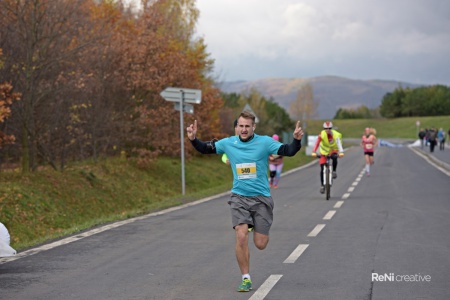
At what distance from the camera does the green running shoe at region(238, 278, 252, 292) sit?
24.2 feet

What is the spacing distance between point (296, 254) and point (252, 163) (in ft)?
8.07

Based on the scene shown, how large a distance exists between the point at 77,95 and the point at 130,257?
14785 millimetres

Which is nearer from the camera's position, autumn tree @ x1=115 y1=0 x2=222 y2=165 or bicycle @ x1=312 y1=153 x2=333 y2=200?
bicycle @ x1=312 y1=153 x2=333 y2=200

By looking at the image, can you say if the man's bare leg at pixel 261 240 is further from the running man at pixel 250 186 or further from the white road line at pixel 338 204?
the white road line at pixel 338 204

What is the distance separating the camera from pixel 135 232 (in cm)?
1243

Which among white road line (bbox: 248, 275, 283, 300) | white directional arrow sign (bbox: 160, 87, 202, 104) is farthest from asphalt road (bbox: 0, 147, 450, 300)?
white directional arrow sign (bbox: 160, 87, 202, 104)

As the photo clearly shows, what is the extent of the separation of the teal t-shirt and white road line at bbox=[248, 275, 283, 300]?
86 cm

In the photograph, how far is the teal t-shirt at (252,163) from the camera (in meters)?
7.69

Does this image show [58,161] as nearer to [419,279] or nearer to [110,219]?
[110,219]

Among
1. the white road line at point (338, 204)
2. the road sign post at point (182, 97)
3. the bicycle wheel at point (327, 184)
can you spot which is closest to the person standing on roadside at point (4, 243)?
the white road line at point (338, 204)

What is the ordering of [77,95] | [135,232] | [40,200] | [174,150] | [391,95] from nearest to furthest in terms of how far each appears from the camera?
[135,232] → [40,200] → [77,95] → [174,150] → [391,95]

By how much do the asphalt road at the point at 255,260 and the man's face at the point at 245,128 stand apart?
1.43m

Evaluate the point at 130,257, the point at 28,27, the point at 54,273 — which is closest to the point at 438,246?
the point at 130,257

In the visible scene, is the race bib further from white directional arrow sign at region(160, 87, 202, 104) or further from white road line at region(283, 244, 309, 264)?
white directional arrow sign at region(160, 87, 202, 104)
